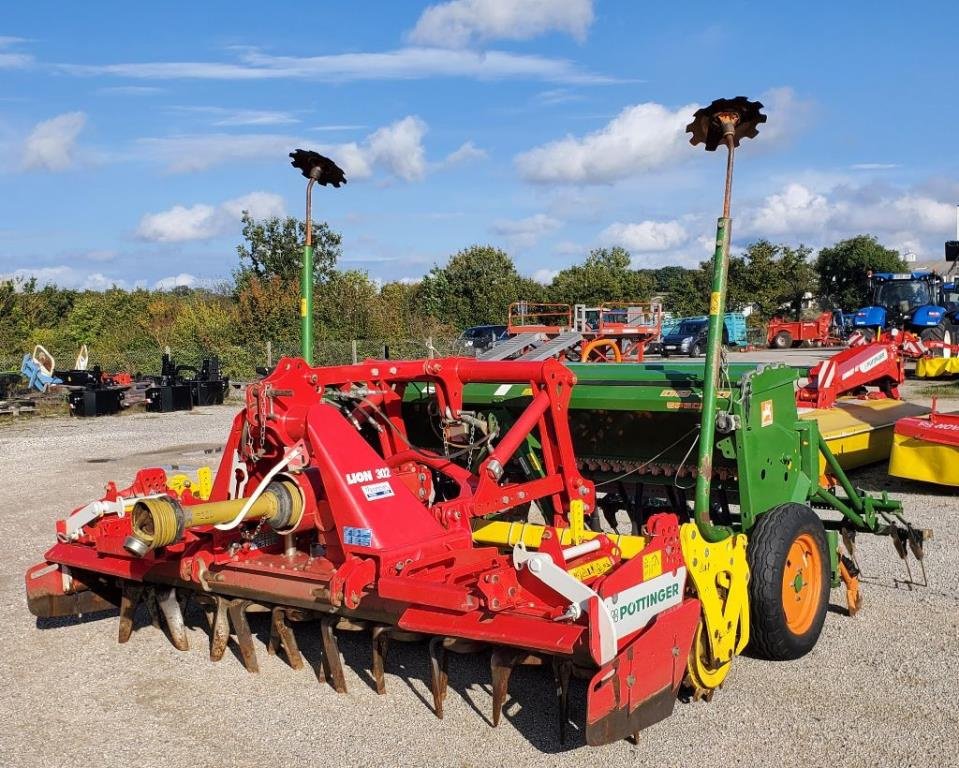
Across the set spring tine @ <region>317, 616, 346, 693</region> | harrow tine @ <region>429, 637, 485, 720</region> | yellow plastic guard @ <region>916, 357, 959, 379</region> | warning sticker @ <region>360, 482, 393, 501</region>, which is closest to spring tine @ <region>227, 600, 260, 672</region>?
spring tine @ <region>317, 616, 346, 693</region>

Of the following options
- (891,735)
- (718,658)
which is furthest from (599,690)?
(891,735)

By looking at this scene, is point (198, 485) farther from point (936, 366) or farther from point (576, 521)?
point (936, 366)

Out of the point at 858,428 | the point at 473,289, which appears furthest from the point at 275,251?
the point at 858,428

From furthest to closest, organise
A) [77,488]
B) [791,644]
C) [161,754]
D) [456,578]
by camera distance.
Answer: [77,488], [791,644], [456,578], [161,754]

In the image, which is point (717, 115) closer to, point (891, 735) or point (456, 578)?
point (456, 578)

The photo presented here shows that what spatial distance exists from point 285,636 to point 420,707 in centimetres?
87

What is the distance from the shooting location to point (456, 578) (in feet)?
14.6

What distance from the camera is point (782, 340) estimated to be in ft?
120

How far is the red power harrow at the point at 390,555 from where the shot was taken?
3.80m

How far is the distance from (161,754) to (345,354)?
2441 centimetres

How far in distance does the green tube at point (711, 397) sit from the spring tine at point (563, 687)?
0.97 meters

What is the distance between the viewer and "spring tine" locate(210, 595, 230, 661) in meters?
5.02

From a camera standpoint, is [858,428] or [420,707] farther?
[858,428]

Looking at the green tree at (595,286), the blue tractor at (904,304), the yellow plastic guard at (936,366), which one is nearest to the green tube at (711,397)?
the yellow plastic guard at (936,366)
